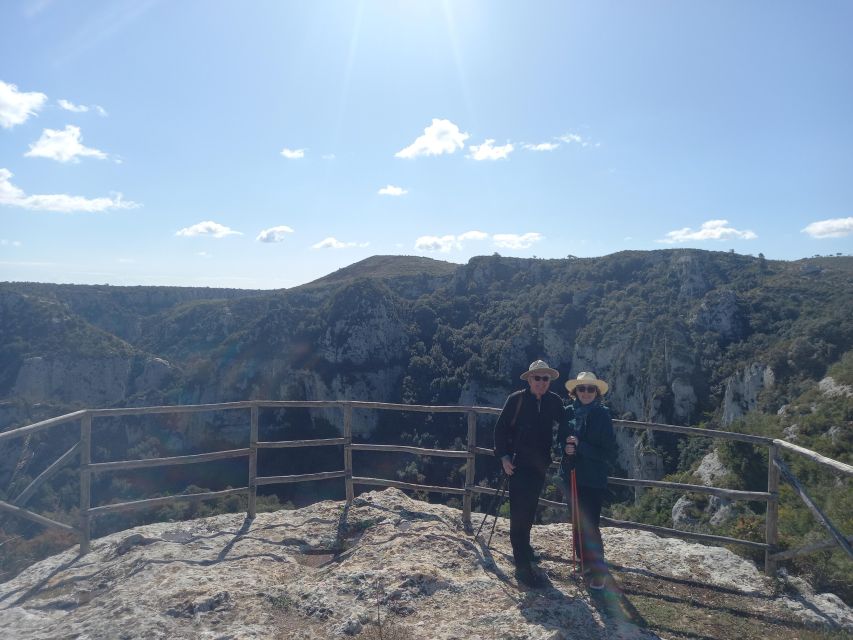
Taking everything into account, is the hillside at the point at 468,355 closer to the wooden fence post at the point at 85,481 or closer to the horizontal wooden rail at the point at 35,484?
the wooden fence post at the point at 85,481

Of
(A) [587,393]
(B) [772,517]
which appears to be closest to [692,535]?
(B) [772,517]

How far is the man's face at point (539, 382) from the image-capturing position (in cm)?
464

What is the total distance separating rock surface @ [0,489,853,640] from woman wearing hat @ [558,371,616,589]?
0.33 meters

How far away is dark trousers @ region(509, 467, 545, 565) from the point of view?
189 inches

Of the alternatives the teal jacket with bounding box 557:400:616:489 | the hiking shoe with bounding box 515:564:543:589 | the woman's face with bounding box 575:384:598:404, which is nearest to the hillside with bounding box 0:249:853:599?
A: the hiking shoe with bounding box 515:564:543:589

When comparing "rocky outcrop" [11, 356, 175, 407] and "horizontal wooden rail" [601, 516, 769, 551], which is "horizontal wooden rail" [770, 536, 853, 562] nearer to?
"horizontal wooden rail" [601, 516, 769, 551]

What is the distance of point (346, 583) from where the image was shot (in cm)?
470

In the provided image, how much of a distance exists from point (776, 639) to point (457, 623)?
2.35 m

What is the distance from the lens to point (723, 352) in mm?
36438

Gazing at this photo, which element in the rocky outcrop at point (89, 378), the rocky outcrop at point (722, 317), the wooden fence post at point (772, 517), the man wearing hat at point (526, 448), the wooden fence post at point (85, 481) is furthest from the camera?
the rocky outcrop at point (89, 378)

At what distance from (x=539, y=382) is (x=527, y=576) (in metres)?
1.73

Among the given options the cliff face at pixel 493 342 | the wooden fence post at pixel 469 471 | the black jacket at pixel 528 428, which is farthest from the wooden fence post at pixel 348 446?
the cliff face at pixel 493 342

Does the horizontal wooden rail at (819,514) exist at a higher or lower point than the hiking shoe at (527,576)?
higher

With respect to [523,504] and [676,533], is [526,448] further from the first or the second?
[676,533]
